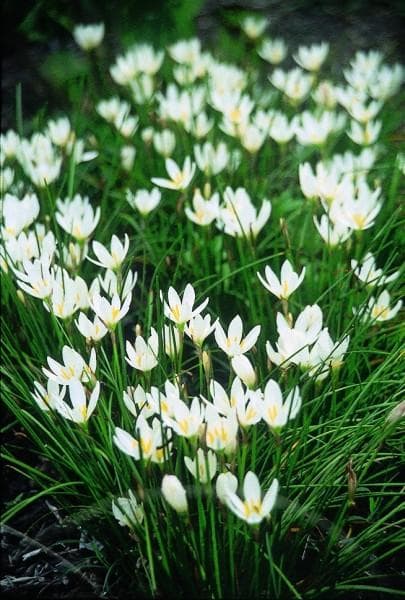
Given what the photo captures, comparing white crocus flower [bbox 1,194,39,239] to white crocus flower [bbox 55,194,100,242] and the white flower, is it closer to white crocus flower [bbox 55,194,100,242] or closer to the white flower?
white crocus flower [bbox 55,194,100,242]

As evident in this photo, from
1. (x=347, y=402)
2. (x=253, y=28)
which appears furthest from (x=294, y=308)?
(x=253, y=28)

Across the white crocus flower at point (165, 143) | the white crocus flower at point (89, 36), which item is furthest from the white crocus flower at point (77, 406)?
the white crocus flower at point (89, 36)

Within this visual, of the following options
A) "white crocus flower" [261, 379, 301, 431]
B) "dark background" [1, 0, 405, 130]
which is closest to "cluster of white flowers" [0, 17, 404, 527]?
"white crocus flower" [261, 379, 301, 431]

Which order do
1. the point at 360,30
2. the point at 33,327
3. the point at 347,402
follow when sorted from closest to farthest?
the point at 347,402
the point at 33,327
the point at 360,30

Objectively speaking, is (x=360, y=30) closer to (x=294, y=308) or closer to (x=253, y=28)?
(x=253, y=28)

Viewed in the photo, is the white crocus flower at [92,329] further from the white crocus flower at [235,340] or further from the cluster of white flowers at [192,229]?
the white crocus flower at [235,340]

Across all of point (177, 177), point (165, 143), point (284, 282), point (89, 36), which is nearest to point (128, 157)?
point (165, 143)
